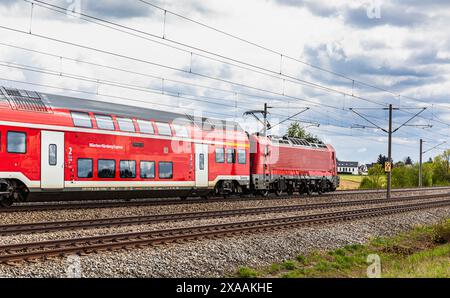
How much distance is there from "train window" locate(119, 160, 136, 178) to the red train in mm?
43

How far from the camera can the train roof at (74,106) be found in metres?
19.8

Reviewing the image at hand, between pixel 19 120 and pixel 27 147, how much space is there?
3.24 ft

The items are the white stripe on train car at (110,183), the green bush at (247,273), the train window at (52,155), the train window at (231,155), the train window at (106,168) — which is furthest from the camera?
the train window at (231,155)

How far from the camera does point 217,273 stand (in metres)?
12.9

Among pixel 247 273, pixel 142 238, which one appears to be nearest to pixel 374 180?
pixel 142 238

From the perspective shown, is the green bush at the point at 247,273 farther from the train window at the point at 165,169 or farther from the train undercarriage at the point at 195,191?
the train window at the point at 165,169

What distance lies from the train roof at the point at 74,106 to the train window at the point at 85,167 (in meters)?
2.06

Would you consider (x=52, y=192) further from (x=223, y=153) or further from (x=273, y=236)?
(x=223, y=153)

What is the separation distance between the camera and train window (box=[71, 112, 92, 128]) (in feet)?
69.9

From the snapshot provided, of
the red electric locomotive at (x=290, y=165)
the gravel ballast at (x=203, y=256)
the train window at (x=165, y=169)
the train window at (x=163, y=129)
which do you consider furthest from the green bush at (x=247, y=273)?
the red electric locomotive at (x=290, y=165)

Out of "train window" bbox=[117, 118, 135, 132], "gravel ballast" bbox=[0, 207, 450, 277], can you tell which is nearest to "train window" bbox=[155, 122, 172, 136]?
"train window" bbox=[117, 118, 135, 132]

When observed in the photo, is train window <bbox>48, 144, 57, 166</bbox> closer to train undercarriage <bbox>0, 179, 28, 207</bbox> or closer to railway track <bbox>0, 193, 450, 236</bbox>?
train undercarriage <bbox>0, 179, 28, 207</bbox>

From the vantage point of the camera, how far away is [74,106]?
854 inches

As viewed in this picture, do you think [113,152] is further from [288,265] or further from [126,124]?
[288,265]
